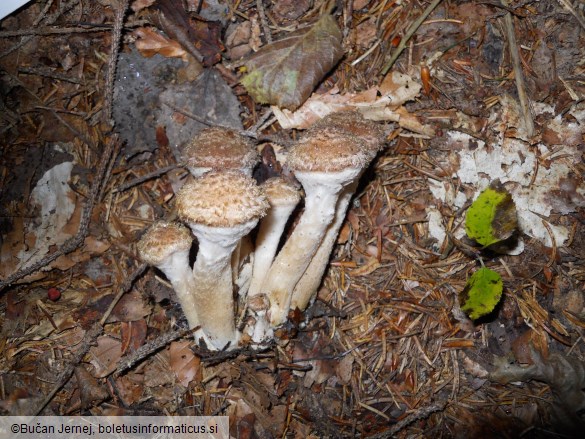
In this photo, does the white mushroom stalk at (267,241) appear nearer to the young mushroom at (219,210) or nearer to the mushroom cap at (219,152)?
the mushroom cap at (219,152)

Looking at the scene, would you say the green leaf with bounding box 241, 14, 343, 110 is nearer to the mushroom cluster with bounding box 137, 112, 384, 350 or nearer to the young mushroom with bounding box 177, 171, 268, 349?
the mushroom cluster with bounding box 137, 112, 384, 350

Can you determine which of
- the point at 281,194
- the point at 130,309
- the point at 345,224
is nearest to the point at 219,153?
the point at 281,194

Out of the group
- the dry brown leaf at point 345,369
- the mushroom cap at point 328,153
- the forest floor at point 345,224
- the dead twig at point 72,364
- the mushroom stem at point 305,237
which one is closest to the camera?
the mushroom cap at point 328,153

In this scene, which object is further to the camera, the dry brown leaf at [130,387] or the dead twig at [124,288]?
the dead twig at [124,288]

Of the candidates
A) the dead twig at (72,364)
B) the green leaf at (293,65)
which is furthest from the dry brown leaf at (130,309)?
the green leaf at (293,65)

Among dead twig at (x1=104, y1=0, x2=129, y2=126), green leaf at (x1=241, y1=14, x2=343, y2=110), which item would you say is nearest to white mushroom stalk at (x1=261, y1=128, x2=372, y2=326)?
green leaf at (x1=241, y1=14, x2=343, y2=110)

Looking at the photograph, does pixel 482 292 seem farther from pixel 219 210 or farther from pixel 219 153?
pixel 219 153

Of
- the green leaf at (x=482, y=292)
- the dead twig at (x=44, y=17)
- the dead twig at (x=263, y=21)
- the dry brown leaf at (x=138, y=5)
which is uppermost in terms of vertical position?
the dead twig at (x=44, y=17)
